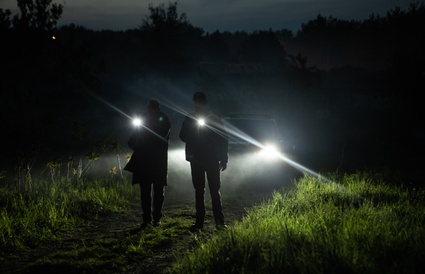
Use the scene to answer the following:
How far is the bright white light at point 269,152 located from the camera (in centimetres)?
1184

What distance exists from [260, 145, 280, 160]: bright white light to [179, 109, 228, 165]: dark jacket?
5236 millimetres

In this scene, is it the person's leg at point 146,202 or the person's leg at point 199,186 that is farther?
the person's leg at point 146,202

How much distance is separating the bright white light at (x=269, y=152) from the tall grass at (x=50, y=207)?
375 cm

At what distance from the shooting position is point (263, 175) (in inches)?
475

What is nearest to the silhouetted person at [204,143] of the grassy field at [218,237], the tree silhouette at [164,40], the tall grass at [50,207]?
the grassy field at [218,237]

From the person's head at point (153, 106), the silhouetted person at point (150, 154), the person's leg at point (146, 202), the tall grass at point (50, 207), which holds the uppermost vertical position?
the person's head at point (153, 106)

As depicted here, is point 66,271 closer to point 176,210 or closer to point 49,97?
point 176,210

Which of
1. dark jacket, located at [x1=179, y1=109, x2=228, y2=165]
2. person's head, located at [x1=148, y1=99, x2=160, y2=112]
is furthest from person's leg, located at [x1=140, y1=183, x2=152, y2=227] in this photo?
person's head, located at [x1=148, y1=99, x2=160, y2=112]

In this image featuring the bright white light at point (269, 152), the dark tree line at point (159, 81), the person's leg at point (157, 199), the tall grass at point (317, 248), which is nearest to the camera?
the tall grass at point (317, 248)

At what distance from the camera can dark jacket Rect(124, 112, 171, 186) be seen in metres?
7.07

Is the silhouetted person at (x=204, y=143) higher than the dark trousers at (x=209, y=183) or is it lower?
higher

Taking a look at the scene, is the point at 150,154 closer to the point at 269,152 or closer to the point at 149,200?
the point at 149,200

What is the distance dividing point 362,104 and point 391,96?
2.46 m

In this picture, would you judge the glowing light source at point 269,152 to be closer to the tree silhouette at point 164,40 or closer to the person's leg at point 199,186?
the person's leg at point 199,186
